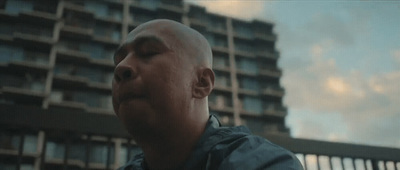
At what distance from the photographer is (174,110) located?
3.87 feet

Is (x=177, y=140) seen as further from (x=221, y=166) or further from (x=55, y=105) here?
(x=55, y=105)

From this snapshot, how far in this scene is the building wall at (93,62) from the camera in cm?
2394

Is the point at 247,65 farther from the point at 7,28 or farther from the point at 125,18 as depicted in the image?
the point at 7,28

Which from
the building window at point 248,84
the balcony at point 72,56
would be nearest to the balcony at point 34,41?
the balcony at point 72,56

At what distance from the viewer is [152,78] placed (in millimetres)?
1167

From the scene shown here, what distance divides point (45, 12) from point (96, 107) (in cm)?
796

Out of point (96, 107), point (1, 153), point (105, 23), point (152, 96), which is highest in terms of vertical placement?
point (105, 23)

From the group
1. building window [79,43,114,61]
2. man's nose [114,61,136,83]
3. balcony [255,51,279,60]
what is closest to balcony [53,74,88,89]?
building window [79,43,114,61]

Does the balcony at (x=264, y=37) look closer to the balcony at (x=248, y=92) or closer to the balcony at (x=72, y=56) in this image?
the balcony at (x=248, y=92)

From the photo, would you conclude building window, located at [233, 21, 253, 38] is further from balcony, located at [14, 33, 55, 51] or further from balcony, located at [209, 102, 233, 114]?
balcony, located at [14, 33, 55, 51]

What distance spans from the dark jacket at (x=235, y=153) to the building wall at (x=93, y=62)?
1871 centimetres

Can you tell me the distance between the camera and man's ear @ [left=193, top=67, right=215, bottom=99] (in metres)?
1.30

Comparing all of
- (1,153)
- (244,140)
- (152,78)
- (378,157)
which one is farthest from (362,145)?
(1,153)

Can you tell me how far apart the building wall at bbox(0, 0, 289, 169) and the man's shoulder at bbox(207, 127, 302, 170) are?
1877 cm
